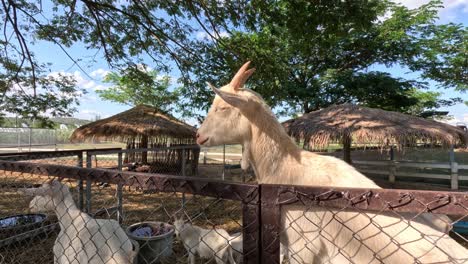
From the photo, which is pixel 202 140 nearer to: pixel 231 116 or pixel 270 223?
pixel 231 116

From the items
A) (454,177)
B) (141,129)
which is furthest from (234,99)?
(454,177)

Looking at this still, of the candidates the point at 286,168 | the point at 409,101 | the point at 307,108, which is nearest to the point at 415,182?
the point at 409,101

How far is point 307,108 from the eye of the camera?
Answer: 16.0 meters

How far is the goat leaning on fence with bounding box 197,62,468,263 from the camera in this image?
1.59m

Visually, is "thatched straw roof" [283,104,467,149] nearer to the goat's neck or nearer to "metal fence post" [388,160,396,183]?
"metal fence post" [388,160,396,183]

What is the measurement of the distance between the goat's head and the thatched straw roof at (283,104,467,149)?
5.70 metres

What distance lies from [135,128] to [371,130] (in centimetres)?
647

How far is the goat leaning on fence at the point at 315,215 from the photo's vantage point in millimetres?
1587

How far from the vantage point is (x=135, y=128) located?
9234 millimetres

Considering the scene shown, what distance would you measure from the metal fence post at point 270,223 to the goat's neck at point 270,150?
0.92 m

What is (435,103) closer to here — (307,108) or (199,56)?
(307,108)

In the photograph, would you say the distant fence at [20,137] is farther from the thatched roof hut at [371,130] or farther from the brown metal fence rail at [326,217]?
the brown metal fence rail at [326,217]

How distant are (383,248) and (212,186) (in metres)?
1.01

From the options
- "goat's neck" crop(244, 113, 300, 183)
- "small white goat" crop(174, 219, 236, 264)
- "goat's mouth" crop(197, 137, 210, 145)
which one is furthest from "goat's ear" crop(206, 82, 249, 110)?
"small white goat" crop(174, 219, 236, 264)
